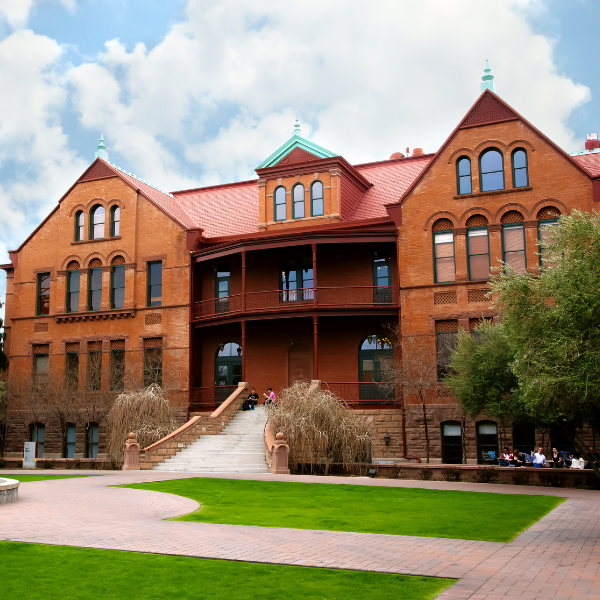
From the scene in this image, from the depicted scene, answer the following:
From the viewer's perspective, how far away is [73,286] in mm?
36250

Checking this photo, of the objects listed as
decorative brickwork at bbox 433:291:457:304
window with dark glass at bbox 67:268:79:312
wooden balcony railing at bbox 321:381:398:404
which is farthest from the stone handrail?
window with dark glass at bbox 67:268:79:312

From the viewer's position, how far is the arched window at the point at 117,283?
116 ft

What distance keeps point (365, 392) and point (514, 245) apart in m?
8.53

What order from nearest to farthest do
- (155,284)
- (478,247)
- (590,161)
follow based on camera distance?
(478,247) < (590,161) < (155,284)

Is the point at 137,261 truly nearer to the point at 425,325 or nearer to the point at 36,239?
the point at 36,239

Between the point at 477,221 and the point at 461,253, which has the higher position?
the point at 477,221

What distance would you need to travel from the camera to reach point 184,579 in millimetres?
7711

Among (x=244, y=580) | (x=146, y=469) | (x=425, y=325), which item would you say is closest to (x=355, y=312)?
(x=425, y=325)

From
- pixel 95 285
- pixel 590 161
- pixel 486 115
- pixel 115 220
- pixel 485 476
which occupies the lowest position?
pixel 485 476

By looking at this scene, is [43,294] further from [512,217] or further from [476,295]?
[512,217]

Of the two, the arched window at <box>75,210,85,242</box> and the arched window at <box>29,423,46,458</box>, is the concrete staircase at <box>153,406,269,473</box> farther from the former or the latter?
the arched window at <box>75,210,85,242</box>

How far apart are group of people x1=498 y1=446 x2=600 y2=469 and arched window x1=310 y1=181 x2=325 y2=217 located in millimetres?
13638

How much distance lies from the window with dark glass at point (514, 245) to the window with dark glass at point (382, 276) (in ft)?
17.4

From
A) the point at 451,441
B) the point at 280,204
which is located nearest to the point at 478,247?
the point at 451,441
